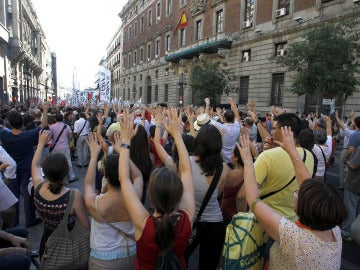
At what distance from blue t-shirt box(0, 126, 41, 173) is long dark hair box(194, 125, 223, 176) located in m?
3.01

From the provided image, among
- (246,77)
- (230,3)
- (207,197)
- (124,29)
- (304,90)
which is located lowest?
(207,197)

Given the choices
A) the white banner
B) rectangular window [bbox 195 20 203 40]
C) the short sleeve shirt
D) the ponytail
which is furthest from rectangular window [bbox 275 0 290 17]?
the ponytail

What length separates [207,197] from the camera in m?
2.38

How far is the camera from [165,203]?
163 centimetres

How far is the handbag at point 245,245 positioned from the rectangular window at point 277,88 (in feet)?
57.7

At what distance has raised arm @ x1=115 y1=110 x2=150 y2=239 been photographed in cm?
165

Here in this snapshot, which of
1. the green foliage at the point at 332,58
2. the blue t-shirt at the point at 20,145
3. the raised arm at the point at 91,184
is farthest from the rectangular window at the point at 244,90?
the raised arm at the point at 91,184

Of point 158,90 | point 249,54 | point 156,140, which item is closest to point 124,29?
point 158,90

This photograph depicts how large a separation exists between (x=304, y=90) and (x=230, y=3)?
46.0 feet

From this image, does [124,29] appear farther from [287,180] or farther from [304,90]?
[287,180]

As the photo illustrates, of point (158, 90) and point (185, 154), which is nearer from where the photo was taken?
point (185, 154)

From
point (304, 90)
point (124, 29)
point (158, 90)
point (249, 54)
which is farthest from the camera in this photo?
point (124, 29)

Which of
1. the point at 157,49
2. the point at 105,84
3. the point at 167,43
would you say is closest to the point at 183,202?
the point at 105,84

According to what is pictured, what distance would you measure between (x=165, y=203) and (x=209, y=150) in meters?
0.90
